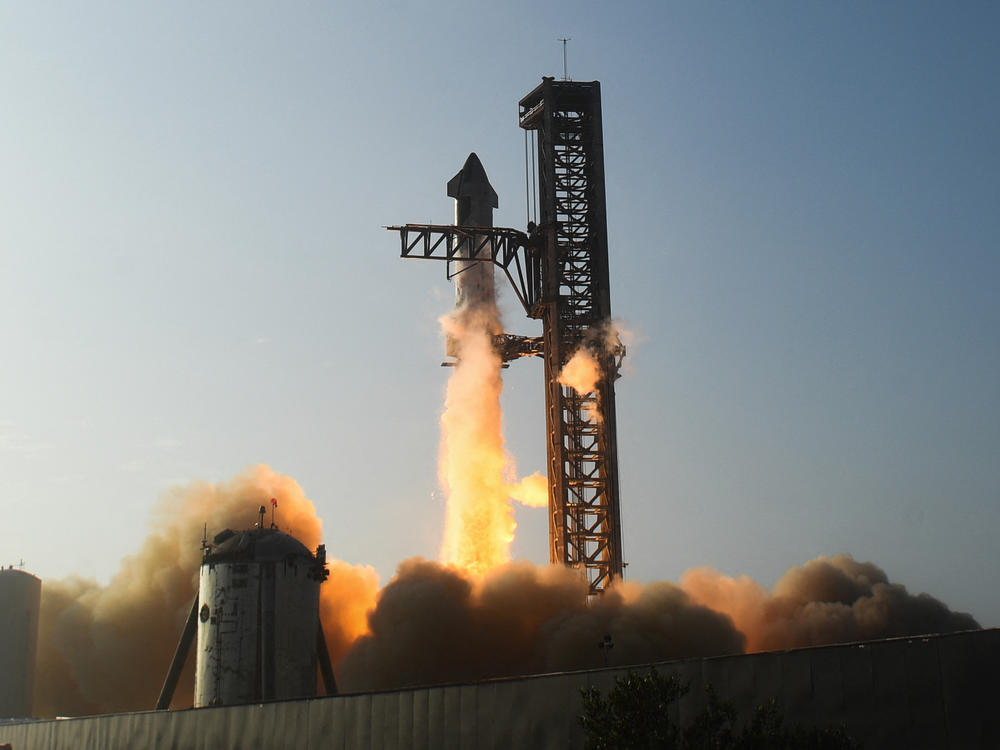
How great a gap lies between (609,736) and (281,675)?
33.2 m

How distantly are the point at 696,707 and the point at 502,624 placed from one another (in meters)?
34.7

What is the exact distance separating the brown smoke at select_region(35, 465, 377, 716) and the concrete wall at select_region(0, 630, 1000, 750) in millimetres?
24433

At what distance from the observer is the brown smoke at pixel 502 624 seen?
187 feet

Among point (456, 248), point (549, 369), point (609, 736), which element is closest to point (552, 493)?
point (549, 369)

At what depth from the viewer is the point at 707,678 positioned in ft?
90.2

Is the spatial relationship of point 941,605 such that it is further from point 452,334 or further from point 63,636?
point 63,636

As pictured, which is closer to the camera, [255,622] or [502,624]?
[255,622]

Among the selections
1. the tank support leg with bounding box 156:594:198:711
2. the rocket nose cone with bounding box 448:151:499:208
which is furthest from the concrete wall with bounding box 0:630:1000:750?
the rocket nose cone with bounding box 448:151:499:208

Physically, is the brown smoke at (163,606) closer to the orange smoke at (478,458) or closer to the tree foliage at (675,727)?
the orange smoke at (478,458)

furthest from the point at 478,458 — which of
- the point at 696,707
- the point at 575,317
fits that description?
the point at 696,707

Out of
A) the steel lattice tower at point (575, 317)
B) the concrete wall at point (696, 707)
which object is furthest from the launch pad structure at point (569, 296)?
the concrete wall at point (696, 707)

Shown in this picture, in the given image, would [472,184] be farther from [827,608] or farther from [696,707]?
[696,707]

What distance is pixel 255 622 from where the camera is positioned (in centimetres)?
5603

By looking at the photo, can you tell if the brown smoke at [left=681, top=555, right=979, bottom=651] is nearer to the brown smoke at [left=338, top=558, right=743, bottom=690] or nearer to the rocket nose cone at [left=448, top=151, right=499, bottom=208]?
the brown smoke at [left=338, top=558, right=743, bottom=690]
